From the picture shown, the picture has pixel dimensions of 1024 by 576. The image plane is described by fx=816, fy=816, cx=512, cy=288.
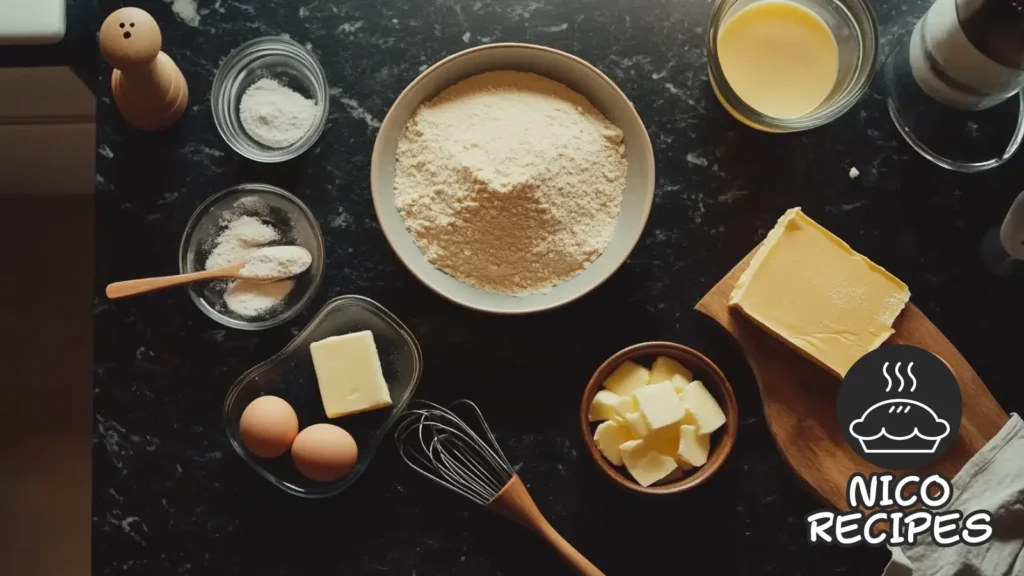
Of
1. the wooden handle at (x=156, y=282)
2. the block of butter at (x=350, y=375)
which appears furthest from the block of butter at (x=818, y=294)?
the wooden handle at (x=156, y=282)

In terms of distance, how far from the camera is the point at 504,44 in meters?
1.23

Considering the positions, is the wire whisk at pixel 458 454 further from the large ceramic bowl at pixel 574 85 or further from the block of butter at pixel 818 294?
the block of butter at pixel 818 294

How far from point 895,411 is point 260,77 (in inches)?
44.7

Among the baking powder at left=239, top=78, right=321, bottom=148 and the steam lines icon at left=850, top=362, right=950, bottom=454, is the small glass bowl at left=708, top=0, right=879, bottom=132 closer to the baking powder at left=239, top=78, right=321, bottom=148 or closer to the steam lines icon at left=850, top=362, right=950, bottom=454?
the steam lines icon at left=850, top=362, right=950, bottom=454

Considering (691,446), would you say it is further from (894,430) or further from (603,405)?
(894,430)

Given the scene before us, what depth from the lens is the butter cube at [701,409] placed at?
1.22 m

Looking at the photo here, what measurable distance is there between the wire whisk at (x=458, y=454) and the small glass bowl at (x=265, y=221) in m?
0.26

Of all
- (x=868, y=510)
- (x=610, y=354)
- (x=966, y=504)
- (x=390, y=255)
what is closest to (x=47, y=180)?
(x=390, y=255)

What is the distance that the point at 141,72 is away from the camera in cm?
120

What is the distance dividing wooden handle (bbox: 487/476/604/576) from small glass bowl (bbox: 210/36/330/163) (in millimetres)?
628

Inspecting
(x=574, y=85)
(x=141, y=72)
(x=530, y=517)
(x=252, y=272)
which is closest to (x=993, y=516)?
(x=530, y=517)

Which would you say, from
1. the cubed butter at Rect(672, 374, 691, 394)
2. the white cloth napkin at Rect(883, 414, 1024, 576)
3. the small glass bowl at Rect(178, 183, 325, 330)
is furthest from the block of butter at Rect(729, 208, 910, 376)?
the small glass bowl at Rect(178, 183, 325, 330)

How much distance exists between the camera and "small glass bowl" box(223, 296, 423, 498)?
1275 millimetres

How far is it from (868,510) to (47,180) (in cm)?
181
